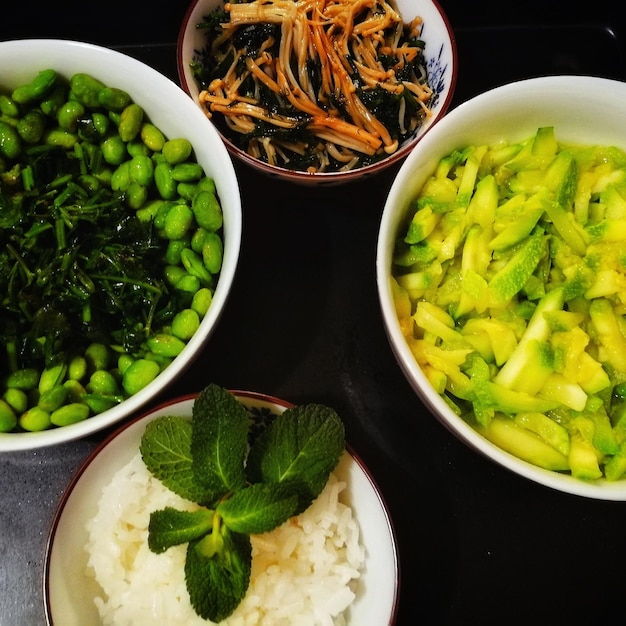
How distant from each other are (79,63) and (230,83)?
40cm

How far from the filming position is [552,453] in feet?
4.54

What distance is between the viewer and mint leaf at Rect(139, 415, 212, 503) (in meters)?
1.37

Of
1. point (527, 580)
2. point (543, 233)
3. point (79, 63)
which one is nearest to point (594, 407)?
point (543, 233)

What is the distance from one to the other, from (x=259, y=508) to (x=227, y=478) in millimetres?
98

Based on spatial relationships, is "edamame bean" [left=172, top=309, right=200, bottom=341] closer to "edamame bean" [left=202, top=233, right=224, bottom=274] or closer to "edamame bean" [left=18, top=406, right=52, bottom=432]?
Result: "edamame bean" [left=202, top=233, right=224, bottom=274]

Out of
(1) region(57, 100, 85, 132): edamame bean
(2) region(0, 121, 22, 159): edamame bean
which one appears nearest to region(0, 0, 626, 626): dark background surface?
(1) region(57, 100, 85, 132): edamame bean

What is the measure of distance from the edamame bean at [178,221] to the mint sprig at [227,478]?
40 centimetres

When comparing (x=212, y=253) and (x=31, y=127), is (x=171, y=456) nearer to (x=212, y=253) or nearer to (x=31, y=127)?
(x=212, y=253)

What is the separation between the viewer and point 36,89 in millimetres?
1562

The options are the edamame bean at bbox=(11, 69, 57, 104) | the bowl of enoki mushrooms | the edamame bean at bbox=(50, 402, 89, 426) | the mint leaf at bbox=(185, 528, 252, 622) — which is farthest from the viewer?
the bowl of enoki mushrooms

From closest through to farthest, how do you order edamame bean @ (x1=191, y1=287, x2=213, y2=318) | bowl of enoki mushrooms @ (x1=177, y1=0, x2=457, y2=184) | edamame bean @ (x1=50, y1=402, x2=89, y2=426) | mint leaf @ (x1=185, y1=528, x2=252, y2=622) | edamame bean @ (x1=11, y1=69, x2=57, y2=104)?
mint leaf @ (x1=185, y1=528, x2=252, y2=622)
edamame bean @ (x1=50, y1=402, x2=89, y2=426)
edamame bean @ (x1=191, y1=287, x2=213, y2=318)
edamame bean @ (x1=11, y1=69, x2=57, y2=104)
bowl of enoki mushrooms @ (x1=177, y1=0, x2=457, y2=184)

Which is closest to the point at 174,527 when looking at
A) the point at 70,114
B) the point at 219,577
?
the point at 219,577

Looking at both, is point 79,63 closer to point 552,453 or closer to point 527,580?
point 552,453

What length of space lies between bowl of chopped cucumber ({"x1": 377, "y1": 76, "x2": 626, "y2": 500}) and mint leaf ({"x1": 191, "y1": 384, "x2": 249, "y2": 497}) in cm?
38
